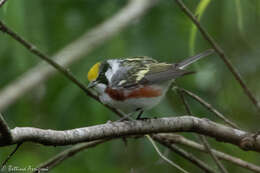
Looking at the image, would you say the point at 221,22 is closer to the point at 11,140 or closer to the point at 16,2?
the point at 16,2

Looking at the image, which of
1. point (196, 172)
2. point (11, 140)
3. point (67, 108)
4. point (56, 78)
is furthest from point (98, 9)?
point (11, 140)

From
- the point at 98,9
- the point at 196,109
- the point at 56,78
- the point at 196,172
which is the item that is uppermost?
the point at 98,9

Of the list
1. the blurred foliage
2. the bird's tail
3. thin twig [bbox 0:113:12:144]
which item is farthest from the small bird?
thin twig [bbox 0:113:12:144]

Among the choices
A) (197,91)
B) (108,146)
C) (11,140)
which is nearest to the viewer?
(11,140)

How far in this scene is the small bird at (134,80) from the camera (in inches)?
149

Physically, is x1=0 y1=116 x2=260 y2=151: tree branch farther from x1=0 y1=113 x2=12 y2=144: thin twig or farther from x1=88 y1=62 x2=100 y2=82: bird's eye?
x1=88 y1=62 x2=100 y2=82: bird's eye

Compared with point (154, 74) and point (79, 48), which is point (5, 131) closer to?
point (154, 74)

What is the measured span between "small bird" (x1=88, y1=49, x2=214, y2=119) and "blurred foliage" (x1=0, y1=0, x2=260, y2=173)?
248 mm

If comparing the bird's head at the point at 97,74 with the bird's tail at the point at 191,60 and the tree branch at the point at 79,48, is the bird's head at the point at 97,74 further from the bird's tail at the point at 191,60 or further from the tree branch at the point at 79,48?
the bird's tail at the point at 191,60

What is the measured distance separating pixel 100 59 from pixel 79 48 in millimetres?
318

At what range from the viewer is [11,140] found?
2078 mm

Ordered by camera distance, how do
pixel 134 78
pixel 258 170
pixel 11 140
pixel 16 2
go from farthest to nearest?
1. pixel 134 78
2. pixel 16 2
3. pixel 258 170
4. pixel 11 140

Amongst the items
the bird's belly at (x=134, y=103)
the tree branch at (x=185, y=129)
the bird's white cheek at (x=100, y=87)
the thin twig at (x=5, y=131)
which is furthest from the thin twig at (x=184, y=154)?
the thin twig at (x=5, y=131)

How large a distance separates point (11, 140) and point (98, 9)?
9.04 feet
